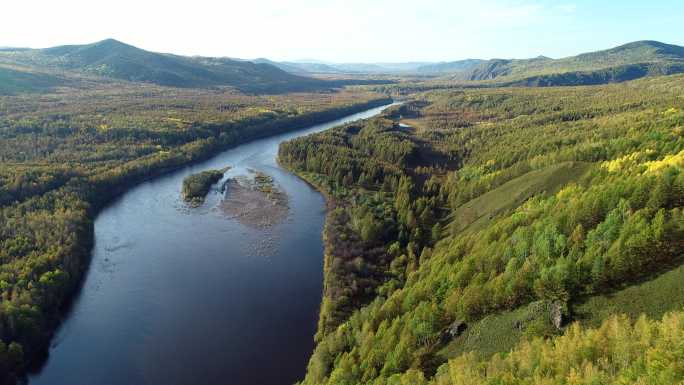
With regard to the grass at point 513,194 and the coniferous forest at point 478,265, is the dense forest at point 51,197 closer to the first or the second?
the coniferous forest at point 478,265

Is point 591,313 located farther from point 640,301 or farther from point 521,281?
point 521,281

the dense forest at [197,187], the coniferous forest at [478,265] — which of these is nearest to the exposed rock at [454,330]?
the coniferous forest at [478,265]

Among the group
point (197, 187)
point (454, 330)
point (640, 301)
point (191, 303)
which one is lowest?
point (191, 303)

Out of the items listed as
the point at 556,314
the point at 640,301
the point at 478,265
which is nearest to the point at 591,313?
the point at 556,314

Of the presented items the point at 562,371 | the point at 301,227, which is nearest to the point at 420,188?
the point at 301,227

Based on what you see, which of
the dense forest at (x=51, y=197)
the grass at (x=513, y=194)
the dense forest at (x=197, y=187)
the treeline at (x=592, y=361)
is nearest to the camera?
the treeline at (x=592, y=361)

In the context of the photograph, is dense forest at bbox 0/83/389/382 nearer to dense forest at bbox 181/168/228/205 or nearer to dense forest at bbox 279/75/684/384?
dense forest at bbox 181/168/228/205

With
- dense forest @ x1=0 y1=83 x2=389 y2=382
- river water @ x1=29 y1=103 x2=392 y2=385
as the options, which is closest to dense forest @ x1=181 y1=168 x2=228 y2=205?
river water @ x1=29 y1=103 x2=392 y2=385

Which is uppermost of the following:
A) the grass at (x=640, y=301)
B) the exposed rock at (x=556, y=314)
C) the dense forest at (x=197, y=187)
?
the grass at (x=640, y=301)

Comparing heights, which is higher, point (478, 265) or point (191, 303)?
point (478, 265)
